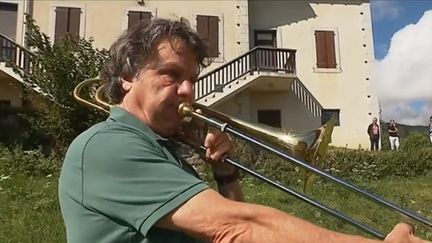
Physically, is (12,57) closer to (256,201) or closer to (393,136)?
(256,201)

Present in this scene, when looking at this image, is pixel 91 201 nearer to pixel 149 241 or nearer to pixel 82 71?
pixel 149 241

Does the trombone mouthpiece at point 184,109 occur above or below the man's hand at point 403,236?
above

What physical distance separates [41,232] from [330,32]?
1582 cm

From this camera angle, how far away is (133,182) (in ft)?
4.39

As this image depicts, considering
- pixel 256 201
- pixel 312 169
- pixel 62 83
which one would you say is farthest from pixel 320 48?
pixel 312 169

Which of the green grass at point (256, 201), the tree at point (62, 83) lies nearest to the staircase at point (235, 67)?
the tree at point (62, 83)

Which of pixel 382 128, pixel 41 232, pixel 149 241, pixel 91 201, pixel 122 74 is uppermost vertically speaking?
pixel 382 128

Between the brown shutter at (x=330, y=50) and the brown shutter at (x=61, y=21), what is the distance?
9.69 meters

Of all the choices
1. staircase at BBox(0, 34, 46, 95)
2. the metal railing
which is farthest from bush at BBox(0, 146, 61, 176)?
the metal railing

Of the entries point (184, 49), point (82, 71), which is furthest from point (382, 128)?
point (184, 49)

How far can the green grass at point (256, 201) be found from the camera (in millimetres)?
5707

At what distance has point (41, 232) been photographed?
5.63 meters

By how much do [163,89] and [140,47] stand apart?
0.19m

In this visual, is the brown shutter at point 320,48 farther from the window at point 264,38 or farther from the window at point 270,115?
the window at point 270,115
